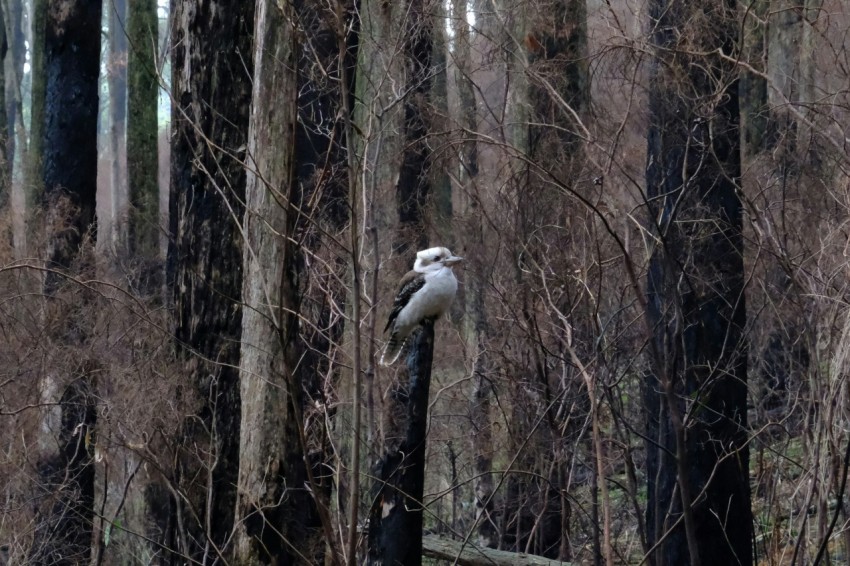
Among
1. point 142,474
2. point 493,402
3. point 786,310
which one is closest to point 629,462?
point 786,310

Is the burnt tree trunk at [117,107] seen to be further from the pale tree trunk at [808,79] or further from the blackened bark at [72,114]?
the pale tree trunk at [808,79]

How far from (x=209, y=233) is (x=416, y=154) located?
13.7 ft

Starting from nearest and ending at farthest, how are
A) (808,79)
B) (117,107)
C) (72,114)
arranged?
(808,79), (72,114), (117,107)

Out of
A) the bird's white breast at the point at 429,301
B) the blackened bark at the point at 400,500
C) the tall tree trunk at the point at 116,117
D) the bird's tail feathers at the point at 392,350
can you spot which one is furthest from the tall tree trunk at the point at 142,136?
the blackened bark at the point at 400,500

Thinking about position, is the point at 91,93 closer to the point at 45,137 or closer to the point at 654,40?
the point at 45,137

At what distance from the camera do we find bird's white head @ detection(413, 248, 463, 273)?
655cm

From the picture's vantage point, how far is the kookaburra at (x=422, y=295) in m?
6.21

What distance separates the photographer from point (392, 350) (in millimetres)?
6758

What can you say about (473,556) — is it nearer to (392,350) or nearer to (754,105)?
(392,350)

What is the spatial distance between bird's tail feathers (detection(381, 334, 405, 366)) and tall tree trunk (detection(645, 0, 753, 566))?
6.86ft

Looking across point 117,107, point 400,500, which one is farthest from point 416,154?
point 117,107

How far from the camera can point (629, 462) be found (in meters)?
6.28

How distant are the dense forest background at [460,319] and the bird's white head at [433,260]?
260 mm

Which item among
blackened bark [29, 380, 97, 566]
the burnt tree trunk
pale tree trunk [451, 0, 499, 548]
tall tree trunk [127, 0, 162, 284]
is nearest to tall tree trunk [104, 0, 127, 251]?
the burnt tree trunk
